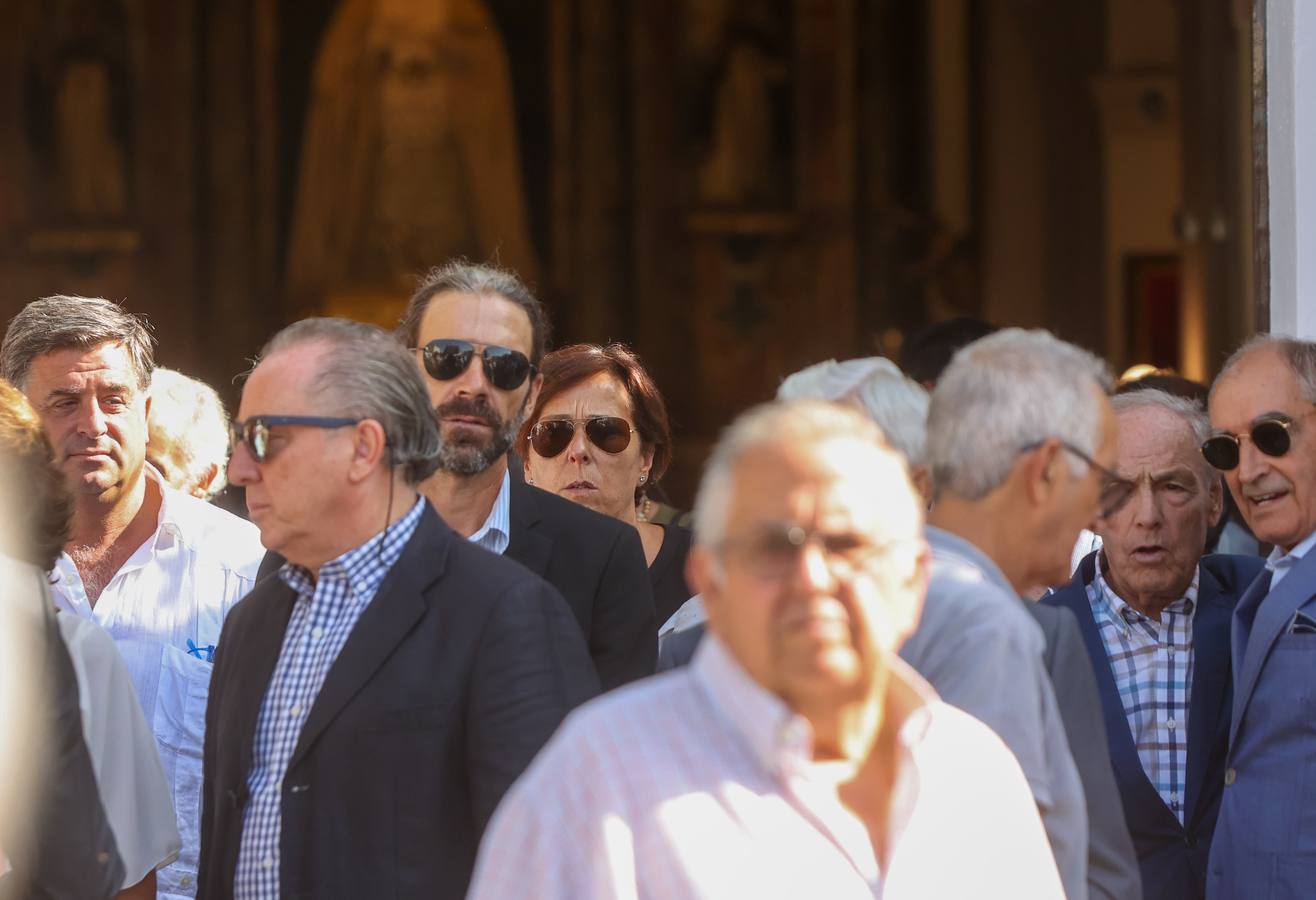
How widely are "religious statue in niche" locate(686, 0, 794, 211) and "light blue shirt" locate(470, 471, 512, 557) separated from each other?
1041 centimetres

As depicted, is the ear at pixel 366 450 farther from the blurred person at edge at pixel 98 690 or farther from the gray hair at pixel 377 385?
the blurred person at edge at pixel 98 690

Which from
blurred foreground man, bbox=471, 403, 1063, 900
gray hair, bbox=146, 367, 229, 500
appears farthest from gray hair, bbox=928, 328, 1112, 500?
gray hair, bbox=146, 367, 229, 500

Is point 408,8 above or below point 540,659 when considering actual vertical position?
above

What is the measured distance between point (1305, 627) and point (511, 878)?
7.41ft

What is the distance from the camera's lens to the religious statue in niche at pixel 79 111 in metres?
14.5

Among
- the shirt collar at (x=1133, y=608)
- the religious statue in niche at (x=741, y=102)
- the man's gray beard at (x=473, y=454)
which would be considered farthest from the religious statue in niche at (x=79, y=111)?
the shirt collar at (x=1133, y=608)

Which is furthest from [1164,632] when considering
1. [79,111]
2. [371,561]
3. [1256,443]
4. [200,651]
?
[79,111]

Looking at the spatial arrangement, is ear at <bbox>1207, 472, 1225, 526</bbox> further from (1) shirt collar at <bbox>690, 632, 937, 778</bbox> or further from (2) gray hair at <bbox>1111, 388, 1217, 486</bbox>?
(1) shirt collar at <bbox>690, 632, 937, 778</bbox>

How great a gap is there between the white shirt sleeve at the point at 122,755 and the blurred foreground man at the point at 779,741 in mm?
1336

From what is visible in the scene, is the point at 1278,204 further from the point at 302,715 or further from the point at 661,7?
the point at 661,7

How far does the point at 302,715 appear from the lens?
3.47 metres

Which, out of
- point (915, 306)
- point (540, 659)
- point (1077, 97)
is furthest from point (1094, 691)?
point (1077, 97)

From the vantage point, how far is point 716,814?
2.35 metres

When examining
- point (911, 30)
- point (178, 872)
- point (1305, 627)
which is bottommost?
point (178, 872)
